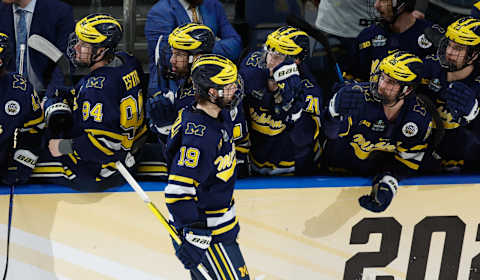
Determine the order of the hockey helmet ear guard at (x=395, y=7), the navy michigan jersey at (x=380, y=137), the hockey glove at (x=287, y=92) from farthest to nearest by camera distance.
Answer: the hockey helmet ear guard at (x=395, y=7)
the navy michigan jersey at (x=380, y=137)
the hockey glove at (x=287, y=92)

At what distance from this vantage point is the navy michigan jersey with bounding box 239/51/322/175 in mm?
4180

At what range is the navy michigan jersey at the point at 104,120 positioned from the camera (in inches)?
156

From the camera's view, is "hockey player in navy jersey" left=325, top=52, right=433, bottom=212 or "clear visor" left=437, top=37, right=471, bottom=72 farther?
"clear visor" left=437, top=37, right=471, bottom=72

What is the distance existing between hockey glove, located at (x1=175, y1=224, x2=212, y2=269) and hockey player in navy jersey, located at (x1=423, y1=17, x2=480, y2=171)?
1.65 m

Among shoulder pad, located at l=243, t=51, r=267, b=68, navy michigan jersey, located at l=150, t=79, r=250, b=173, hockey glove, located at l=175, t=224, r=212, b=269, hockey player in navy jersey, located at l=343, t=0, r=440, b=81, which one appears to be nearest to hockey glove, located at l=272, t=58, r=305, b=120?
shoulder pad, located at l=243, t=51, r=267, b=68

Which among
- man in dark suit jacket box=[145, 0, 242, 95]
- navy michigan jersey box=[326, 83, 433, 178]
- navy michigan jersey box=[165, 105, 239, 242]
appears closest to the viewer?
navy michigan jersey box=[165, 105, 239, 242]

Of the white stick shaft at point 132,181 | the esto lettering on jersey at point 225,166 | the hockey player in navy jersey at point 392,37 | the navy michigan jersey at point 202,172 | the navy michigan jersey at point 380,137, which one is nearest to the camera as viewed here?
the navy michigan jersey at point 202,172

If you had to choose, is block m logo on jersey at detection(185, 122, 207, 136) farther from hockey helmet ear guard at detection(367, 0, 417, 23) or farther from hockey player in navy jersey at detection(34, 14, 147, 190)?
hockey helmet ear guard at detection(367, 0, 417, 23)

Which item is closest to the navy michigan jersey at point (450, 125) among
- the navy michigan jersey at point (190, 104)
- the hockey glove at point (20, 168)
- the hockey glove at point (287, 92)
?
the hockey glove at point (287, 92)

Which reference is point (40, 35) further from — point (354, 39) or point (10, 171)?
point (354, 39)

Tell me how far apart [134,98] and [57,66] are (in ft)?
2.62

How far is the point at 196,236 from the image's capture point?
11.8 ft

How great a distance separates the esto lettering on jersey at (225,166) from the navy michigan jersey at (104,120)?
0.66 m

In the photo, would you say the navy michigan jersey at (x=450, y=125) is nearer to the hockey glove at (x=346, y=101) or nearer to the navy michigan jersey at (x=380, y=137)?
the navy michigan jersey at (x=380, y=137)
